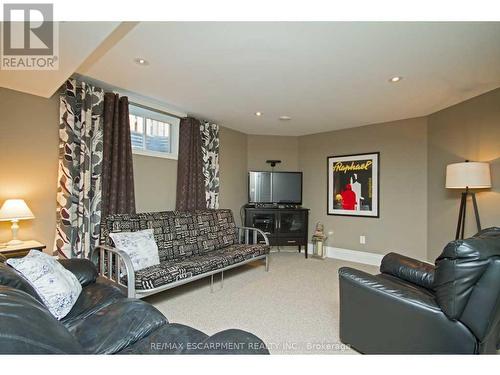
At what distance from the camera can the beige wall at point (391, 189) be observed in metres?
3.85

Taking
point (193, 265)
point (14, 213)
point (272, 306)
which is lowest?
point (272, 306)

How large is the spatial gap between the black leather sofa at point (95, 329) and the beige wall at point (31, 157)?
33.9 inches

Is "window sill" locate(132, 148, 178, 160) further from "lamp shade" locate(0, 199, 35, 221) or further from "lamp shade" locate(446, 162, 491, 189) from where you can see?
"lamp shade" locate(446, 162, 491, 189)

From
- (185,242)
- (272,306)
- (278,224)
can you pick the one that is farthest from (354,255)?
(185,242)

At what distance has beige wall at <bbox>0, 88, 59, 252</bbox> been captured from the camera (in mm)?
2281

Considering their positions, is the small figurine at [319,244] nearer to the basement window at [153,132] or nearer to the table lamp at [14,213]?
the basement window at [153,132]

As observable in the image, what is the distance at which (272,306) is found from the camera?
2561mm

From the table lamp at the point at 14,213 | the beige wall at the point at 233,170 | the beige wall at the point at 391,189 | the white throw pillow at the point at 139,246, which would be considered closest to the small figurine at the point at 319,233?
the beige wall at the point at 391,189

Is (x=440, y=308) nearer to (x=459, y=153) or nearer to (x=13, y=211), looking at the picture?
(x=459, y=153)

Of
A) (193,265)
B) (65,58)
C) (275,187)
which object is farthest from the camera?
(275,187)

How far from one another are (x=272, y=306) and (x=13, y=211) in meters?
2.48
